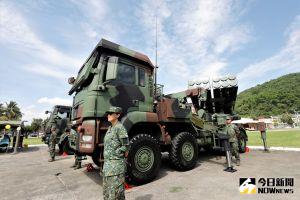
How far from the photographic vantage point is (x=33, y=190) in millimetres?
4598

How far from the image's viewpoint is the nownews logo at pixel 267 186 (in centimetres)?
395

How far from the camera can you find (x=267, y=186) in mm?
4273

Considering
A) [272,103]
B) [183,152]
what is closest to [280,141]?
[183,152]

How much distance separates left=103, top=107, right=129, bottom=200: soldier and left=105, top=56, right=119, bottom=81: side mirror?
5.14ft

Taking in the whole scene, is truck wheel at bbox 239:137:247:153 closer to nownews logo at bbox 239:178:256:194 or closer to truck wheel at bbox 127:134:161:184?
Answer: nownews logo at bbox 239:178:256:194

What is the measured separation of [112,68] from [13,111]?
7115 cm

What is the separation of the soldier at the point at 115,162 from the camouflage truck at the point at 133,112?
4.04 feet

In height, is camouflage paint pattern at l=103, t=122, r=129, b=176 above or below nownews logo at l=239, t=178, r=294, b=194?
above

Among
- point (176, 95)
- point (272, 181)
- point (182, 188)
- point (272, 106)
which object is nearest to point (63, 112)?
point (176, 95)

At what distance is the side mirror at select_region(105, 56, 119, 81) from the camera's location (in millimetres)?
4391

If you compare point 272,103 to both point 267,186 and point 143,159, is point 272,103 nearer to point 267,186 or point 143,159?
point 267,186

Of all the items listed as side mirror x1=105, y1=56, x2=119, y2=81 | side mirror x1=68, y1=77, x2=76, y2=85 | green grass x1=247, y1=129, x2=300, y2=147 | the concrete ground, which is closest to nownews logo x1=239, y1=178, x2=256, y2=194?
the concrete ground

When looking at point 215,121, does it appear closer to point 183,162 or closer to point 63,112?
point 183,162

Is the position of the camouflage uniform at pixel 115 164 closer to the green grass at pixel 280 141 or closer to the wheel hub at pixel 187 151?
the wheel hub at pixel 187 151
